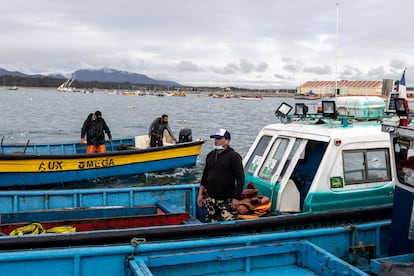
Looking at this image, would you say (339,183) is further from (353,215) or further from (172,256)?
(172,256)

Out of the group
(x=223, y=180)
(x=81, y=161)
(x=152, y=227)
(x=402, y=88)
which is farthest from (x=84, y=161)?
(x=402, y=88)

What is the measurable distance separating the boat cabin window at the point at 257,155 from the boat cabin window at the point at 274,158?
0.20m

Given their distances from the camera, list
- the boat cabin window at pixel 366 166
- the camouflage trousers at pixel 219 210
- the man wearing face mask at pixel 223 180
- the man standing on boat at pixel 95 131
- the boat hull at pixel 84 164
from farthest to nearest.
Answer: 1. the man standing on boat at pixel 95 131
2. the boat hull at pixel 84 164
3. the boat cabin window at pixel 366 166
4. the camouflage trousers at pixel 219 210
5. the man wearing face mask at pixel 223 180

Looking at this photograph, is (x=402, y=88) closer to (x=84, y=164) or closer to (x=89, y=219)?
(x=89, y=219)

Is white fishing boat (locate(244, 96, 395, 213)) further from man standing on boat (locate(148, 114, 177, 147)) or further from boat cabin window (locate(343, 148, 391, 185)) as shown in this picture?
man standing on boat (locate(148, 114, 177, 147))

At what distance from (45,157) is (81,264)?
11.0 metres

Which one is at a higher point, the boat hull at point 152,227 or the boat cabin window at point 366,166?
the boat cabin window at point 366,166

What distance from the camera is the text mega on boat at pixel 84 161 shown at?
15.6 meters

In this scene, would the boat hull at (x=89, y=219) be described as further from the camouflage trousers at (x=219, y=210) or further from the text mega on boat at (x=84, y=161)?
the text mega on boat at (x=84, y=161)

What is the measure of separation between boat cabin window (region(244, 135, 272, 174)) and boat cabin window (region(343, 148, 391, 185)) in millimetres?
1470

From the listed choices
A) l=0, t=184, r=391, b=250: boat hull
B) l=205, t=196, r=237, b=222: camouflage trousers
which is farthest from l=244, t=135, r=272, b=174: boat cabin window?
l=205, t=196, r=237, b=222: camouflage trousers

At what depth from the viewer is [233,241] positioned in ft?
19.7

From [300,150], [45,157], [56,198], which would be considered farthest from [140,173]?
[300,150]

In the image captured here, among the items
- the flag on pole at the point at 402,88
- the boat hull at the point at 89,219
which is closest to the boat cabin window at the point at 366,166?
the flag on pole at the point at 402,88
